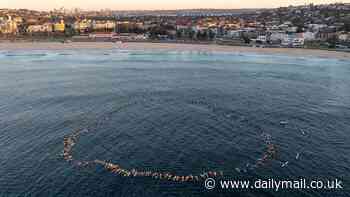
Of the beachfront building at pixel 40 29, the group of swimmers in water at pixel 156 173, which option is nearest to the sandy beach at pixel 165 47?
the beachfront building at pixel 40 29

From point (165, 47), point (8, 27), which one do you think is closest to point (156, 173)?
point (165, 47)

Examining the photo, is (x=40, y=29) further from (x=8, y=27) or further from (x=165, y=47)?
(x=165, y=47)

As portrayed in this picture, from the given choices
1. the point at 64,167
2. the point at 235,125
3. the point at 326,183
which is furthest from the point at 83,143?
the point at 326,183

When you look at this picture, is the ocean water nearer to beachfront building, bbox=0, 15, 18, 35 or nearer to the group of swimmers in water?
the group of swimmers in water

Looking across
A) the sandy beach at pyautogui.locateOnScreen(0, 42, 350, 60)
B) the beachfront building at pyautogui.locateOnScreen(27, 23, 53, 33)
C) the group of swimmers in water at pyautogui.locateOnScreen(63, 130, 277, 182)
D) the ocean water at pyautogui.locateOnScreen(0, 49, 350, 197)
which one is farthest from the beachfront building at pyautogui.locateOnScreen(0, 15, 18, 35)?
the group of swimmers in water at pyautogui.locateOnScreen(63, 130, 277, 182)

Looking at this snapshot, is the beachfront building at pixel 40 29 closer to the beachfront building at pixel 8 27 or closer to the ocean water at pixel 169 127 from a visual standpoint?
the beachfront building at pixel 8 27

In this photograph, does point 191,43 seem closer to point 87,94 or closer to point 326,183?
point 87,94

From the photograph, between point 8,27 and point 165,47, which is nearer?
point 165,47

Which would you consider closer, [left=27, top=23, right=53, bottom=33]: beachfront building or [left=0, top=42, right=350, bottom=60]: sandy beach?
[left=0, top=42, right=350, bottom=60]: sandy beach
